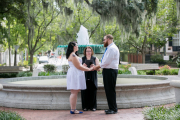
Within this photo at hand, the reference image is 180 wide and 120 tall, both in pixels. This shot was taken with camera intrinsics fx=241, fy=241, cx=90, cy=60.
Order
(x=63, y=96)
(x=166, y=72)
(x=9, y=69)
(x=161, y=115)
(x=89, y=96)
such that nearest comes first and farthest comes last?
1. (x=161, y=115)
2. (x=89, y=96)
3. (x=63, y=96)
4. (x=166, y=72)
5. (x=9, y=69)

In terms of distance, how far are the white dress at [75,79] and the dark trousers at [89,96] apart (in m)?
0.47

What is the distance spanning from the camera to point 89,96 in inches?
263

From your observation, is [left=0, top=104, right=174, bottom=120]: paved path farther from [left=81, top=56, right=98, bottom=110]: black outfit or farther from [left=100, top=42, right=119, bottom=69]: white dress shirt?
[left=100, top=42, right=119, bottom=69]: white dress shirt

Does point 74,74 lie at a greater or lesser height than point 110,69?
lesser

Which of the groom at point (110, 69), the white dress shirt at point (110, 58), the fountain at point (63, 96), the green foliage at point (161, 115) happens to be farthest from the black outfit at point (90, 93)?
the green foliage at point (161, 115)

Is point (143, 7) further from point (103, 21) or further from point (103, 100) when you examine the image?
point (103, 100)

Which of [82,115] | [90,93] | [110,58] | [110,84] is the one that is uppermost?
[110,58]

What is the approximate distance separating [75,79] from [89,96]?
2.65 feet

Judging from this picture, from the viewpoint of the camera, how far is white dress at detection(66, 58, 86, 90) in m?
6.12

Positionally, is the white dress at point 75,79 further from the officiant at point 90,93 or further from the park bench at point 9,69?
the park bench at point 9,69

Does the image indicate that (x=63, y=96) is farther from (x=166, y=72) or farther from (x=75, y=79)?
(x=166, y=72)

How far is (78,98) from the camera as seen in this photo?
694cm

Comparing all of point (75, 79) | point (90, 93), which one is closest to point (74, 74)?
point (75, 79)

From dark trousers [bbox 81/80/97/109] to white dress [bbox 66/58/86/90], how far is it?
47cm
